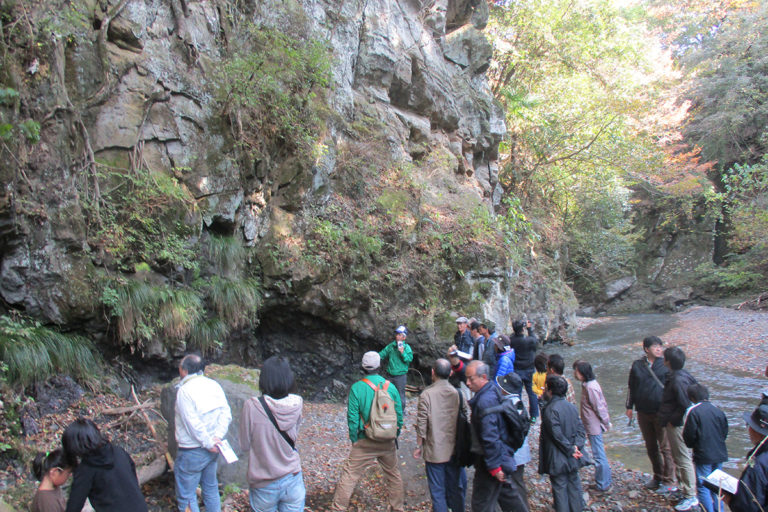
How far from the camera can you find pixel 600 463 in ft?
18.9

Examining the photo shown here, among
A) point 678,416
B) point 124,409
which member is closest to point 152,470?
point 124,409

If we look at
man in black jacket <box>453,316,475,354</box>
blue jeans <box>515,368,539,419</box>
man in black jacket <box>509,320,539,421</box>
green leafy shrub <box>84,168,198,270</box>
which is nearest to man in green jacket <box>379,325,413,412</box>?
man in black jacket <box>453,316,475,354</box>

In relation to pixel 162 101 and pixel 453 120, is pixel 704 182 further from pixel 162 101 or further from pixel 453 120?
pixel 162 101

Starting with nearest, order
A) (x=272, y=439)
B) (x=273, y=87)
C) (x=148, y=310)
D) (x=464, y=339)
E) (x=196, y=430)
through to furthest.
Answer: (x=272, y=439) → (x=196, y=430) → (x=148, y=310) → (x=464, y=339) → (x=273, y=87)

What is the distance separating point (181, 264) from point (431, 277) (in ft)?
21.4

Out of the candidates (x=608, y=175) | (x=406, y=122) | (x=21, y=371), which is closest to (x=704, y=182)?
(x=608, y=175)

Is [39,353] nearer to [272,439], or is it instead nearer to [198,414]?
[198,414]

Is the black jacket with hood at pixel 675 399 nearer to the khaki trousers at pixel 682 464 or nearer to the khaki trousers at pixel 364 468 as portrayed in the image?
the khaki trousers at pixel 682 464

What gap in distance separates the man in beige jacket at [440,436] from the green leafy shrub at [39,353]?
15.6ft

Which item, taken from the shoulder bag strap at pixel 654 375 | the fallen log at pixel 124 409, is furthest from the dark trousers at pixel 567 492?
the fallen log at pixel 124 409

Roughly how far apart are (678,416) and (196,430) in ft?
17.7

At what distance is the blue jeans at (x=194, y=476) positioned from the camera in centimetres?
405

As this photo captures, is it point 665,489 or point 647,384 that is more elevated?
point 647,384

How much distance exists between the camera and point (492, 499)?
4.30 meters
